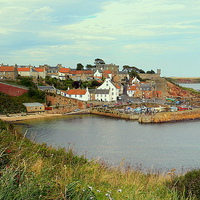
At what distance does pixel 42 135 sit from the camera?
25.4 m

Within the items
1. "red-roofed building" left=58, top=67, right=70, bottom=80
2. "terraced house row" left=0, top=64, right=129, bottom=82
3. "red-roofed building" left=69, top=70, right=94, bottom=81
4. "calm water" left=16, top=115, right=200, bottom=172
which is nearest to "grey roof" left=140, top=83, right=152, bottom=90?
"terraced house row" left=0, top=64, right=129, bottom=82

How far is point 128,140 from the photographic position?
25047mm

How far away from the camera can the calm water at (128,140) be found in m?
18.5

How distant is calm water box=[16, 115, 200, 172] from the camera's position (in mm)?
18531

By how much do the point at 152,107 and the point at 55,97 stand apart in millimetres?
17501

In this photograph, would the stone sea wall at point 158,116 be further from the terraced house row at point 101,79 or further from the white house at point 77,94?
the terraced house row at point 101,79

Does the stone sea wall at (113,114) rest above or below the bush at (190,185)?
below

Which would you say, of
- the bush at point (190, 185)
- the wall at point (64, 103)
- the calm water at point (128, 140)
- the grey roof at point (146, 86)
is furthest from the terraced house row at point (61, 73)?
the bush at point (190, 185)

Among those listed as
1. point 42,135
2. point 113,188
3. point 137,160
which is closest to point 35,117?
point 42,135

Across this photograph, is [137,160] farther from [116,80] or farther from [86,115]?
[116,80]

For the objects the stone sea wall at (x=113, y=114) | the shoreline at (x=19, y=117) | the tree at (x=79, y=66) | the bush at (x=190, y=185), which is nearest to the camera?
the bush at (x=190, y=185)

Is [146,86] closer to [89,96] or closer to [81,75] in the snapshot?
[89,96]

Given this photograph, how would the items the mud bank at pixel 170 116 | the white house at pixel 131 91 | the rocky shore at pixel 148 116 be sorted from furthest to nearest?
the white house at pixel 131 91, the mud bank at pixel 170 116, the rocky shore at pixel 148 116

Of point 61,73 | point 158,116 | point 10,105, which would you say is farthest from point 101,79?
point 10,105
